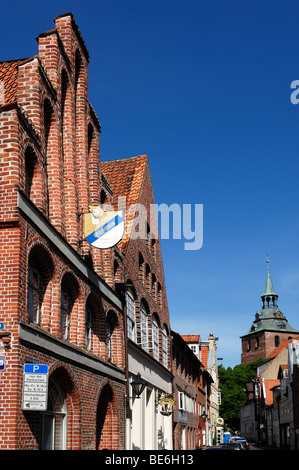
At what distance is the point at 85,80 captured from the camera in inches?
823

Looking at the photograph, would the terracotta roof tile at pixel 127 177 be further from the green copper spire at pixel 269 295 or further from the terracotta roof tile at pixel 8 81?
the green copper spire at pixel 269 295

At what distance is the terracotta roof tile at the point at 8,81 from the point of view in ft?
53.3

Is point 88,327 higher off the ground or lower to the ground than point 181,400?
higher

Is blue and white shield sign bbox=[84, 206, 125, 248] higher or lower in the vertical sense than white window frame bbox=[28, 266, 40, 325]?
higher

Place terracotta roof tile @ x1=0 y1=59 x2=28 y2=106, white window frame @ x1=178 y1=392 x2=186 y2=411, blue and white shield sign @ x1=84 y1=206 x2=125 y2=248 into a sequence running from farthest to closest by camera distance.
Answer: white window frame @ x1=178 y1=392 x2=186 y2=411 < blue and white shield sign @ x1=84 y1=206 x2=125 y2=248 < terracotta roof tile @ x1=0 y1=59 x2=28 y2=106

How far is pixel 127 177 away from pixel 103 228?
43.2 ft

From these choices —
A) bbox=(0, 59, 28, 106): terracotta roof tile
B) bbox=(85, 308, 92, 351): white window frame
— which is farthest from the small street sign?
bbox=(0, 59, 28, 106): terracotta roof tile

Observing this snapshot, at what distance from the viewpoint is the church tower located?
151625 mm

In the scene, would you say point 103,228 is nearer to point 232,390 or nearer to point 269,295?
point 232,390

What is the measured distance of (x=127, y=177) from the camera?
101ft

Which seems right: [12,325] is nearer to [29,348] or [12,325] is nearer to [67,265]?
[29,348]

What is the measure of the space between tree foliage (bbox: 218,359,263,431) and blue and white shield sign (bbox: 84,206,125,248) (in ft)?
312

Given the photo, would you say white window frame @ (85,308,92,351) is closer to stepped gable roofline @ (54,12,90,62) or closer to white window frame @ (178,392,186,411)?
stepped gable roofline @ (54,12,90,62)

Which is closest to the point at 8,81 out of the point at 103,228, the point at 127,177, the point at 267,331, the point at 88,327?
the point at 103,228
